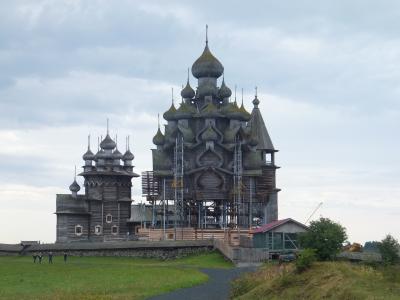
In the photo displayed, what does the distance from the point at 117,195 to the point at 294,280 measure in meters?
66.4

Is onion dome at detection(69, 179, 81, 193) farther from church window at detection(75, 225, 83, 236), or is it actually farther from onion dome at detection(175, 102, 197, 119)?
onion dome at detection(175, 102, 197, 119)

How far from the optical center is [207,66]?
95.5 metres

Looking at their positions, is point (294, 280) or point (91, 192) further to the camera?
point (91, 192)

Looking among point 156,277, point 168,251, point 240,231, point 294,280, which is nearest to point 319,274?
point 294,280

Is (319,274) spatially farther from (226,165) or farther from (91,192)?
(91,192)

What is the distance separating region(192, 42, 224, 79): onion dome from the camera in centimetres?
9556

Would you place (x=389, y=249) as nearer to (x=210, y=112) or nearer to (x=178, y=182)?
(x=178, y=182)

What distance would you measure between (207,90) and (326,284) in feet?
209

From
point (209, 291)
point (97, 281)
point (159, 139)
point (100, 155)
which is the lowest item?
point (209, 291)

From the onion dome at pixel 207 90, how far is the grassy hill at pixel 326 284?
5702 cm

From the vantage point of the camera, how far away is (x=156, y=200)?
92.8 meters

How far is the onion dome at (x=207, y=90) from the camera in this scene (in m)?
95.0

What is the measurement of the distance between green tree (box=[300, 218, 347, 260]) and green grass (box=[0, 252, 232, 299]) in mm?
7354

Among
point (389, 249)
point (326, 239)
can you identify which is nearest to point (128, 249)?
point (326, 239)
